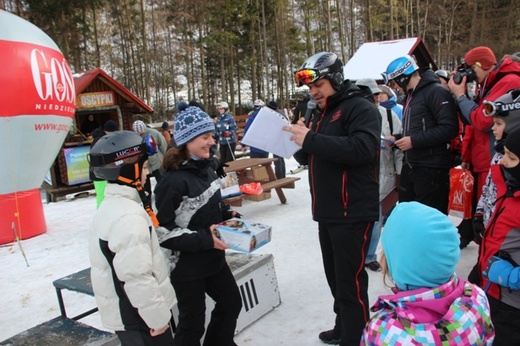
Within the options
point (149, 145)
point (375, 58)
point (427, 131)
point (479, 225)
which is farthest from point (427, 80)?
point (375, 58)

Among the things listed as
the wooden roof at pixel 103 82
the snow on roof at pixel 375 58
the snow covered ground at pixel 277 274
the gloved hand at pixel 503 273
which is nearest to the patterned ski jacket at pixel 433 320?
the gloved hand at pixel 503 273

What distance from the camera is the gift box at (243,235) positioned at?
2604mm

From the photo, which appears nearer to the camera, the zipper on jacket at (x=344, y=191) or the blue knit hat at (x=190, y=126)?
the zipper on jacket at (x=344, y=191)

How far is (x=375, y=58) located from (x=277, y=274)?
1329 centimetres

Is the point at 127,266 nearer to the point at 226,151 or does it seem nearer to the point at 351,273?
the point at 351,273

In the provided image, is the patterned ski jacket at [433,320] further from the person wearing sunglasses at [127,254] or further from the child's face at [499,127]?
the child's face at [499,127]

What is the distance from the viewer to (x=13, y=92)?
616cm

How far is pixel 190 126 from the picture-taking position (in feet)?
9.06

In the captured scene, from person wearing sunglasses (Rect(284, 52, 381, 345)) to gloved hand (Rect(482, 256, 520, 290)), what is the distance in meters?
0.70

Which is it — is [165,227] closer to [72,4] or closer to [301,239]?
[301,239]

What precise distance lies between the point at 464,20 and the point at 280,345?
41217 millimetres

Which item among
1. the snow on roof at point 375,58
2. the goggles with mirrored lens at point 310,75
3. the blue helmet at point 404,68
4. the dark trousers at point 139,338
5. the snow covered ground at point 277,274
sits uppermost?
the snow on roof at point 375,58

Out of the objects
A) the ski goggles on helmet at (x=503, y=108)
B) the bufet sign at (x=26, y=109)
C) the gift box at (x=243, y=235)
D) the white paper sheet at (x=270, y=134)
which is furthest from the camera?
the bufet sign at (x=26, y=109)

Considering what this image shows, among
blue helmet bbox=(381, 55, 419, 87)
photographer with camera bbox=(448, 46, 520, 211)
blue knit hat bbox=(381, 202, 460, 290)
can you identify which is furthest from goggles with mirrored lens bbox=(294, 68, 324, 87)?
photographer with camera bbox=(448, 46, 520, 211)
